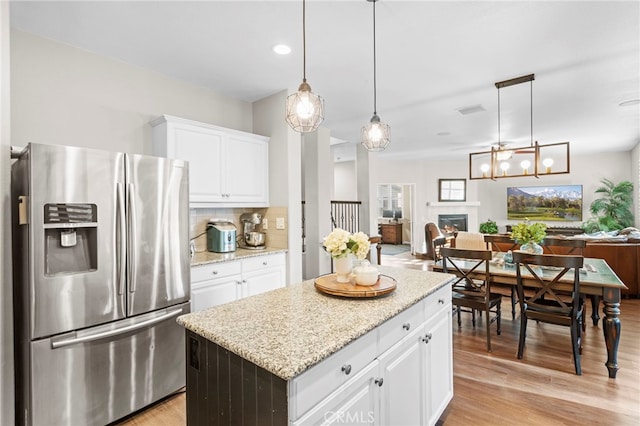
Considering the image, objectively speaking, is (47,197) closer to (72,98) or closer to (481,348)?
(72,98)

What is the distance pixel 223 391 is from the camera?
4.03 ft

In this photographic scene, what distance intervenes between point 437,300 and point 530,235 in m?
2.08

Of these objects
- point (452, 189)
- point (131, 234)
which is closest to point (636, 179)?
point (452, 189)

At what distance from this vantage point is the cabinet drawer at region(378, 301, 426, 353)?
1.42 m

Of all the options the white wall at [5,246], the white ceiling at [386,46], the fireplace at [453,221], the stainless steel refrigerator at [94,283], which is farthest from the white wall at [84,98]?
the fireplace at [453,221]

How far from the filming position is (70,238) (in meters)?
1.91

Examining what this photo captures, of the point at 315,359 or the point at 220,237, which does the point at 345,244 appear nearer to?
the point at 315,359

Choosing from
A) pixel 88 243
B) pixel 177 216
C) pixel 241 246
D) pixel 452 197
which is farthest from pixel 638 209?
pixel 88 243

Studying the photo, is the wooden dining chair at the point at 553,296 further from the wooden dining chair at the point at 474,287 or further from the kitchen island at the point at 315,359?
the kitchen island at the point at 315,359

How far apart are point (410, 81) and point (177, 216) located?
266 centimetres

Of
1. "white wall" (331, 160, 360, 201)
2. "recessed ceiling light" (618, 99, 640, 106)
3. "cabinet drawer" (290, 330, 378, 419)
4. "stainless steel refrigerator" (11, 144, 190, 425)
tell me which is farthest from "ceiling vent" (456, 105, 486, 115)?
"white wall" (331, 160, 360, 201)

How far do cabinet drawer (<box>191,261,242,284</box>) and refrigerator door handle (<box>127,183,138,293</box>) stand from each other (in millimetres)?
559

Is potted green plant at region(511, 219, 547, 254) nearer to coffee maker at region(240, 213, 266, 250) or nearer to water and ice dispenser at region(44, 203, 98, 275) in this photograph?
coffee maker at region(240, 213, 266, 250)

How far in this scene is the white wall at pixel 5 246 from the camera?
5.41 ft
